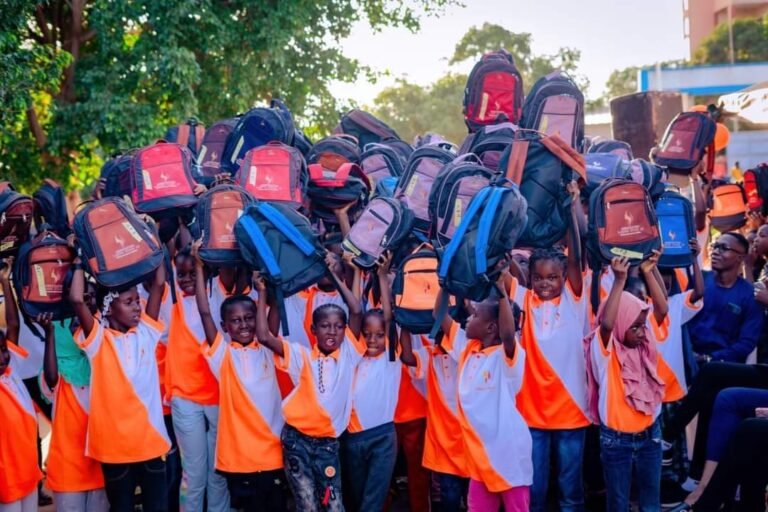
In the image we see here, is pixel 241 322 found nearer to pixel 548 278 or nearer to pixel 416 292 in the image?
pixel 416 292

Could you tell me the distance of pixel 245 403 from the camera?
5.09m

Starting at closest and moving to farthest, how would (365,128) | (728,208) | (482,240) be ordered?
(482,240), (728,208), (365,128)

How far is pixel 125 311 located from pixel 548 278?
7.88 feet

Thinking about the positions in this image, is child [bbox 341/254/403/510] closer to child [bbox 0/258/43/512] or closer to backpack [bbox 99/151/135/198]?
Answer: child [bbox 0/258/43/512]

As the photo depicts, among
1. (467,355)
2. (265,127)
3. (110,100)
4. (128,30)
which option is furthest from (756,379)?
(128,30)

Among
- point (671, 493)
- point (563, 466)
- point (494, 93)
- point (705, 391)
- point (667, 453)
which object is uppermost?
point (494, 93)

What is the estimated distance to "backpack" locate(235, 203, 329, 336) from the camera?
487 centimetres

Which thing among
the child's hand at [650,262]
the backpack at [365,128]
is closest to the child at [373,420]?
the child's hand at [650,262]

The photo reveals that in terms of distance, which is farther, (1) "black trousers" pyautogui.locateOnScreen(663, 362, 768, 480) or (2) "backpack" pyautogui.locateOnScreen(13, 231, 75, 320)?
(1) "black trousers" pyautogui.locateOnScreen(663, 362, 768, 480)

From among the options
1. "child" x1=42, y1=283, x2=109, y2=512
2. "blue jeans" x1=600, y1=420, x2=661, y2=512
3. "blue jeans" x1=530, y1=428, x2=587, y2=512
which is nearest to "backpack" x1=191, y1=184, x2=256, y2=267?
"child" x1=42, y1=283, x2=109, y2=512

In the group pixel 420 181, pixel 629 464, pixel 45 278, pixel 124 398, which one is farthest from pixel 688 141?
pixel 45 278

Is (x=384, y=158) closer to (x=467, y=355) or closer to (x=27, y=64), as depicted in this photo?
(x=467, y=355)

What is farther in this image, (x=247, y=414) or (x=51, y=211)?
(x=51, y=211)

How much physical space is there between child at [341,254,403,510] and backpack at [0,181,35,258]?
2208 millimetres
